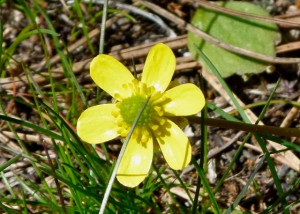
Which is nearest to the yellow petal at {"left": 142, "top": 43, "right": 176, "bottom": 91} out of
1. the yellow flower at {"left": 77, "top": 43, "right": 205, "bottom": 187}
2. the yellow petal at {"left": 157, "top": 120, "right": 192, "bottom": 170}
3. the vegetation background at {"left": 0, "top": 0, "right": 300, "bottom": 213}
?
the yellow flower at {"left": 77, "top": 43, "right": 205, "bottom": 187}

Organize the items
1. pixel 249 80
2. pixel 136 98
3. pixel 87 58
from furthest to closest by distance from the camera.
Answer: pixel 87 58
pixel 249 80
pixel 136 98

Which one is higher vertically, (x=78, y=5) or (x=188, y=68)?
(x=78, y=5)

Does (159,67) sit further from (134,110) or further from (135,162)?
(135,162)

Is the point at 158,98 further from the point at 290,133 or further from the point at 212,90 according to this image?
the point at 212,90

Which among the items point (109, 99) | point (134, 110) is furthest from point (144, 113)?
point (109, 99)

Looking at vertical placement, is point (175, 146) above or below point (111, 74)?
below

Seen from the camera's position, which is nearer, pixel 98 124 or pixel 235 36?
pixel 98 124

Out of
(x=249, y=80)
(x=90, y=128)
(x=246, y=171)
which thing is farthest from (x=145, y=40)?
(x=90, y=128)
